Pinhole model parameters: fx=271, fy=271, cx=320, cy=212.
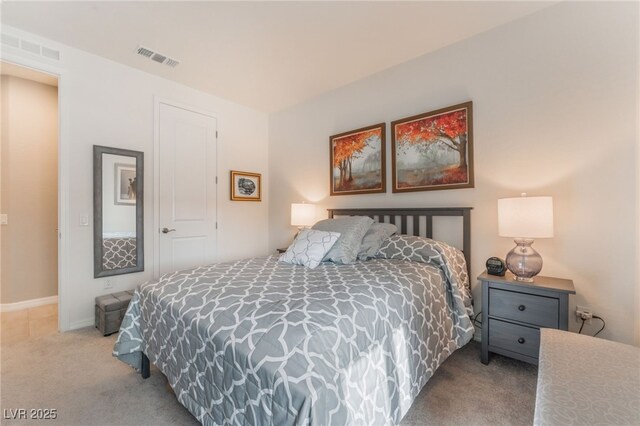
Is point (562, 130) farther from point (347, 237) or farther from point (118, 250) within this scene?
point (118, 250)

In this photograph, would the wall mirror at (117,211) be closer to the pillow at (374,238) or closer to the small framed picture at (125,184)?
the small framed picture at (125,184)

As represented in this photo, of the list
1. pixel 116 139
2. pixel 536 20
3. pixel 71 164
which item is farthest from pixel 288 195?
pixel 536 20

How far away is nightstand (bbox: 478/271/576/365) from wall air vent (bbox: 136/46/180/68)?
11.7 feet

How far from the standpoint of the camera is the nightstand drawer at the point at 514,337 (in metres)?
1.81

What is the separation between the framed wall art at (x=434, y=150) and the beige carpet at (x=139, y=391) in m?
1.49

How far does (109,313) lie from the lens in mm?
2492

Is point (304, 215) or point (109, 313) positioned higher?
point (304, 215)

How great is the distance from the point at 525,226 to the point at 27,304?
16.9ft

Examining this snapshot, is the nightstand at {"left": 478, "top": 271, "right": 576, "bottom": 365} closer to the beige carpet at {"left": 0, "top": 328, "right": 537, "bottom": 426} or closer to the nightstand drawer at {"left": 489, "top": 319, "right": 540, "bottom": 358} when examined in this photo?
the nightstand drawer at {"left": 489, "top": 319, "right": 540, "bottom": 358}

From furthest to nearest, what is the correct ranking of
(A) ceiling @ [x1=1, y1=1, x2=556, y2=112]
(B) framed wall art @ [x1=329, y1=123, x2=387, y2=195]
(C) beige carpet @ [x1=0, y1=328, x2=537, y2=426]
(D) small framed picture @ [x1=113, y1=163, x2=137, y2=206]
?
(B) framed wall art @ [x1=329, y1=123, x2=387, y2=195]
(D) small framed picture @ [x1=113, y1=163, x2=137, y2=206]
(A) ceiling @ [x1=1, y1=1, x2=556, y2=112]
(C) beige carpet @ [x1=0, y1=328, x2=537, y2=426]

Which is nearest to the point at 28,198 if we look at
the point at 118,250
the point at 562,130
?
the point at 118,250

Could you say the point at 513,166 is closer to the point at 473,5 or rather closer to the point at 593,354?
the point at 473,5

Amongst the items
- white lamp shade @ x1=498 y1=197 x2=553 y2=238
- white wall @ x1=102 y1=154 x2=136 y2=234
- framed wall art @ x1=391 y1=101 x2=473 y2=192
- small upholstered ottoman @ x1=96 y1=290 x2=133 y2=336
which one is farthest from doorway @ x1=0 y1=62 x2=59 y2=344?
white lamp shade @ x1=498 y1=197 x2=553 y2=238

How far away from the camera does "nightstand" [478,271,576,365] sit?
1.74m
